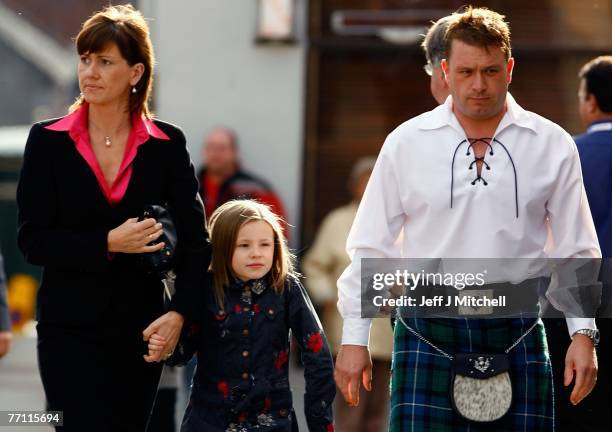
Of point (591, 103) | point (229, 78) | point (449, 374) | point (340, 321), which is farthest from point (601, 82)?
point (229, 78)

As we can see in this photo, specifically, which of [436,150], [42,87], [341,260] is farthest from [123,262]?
[42,87]

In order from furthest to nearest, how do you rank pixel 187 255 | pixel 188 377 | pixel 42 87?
pixel 42 87
pixel 188 377
pixel 187 255

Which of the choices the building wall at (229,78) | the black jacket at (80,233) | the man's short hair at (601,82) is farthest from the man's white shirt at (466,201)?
the building wall at (229,78)

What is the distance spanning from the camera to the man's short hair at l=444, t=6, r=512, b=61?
4812 mm

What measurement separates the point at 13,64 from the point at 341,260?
30.8 feet

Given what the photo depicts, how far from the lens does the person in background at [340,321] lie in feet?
28.1

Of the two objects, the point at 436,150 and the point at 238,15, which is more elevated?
the point at 238,15

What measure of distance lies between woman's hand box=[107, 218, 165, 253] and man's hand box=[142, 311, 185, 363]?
26 cm

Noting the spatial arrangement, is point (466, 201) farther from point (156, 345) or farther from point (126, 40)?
point (126, 40)

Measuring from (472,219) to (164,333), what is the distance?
113 centimetres

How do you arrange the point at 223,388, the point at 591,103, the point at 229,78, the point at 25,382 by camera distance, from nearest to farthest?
1. the point at 223,388
2. the point at 591,103
3. the point at 25,382
4. the point at 229,78

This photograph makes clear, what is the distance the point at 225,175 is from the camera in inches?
413

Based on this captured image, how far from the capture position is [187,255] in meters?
5.17

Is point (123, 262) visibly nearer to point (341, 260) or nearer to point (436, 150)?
point (436, 150)
